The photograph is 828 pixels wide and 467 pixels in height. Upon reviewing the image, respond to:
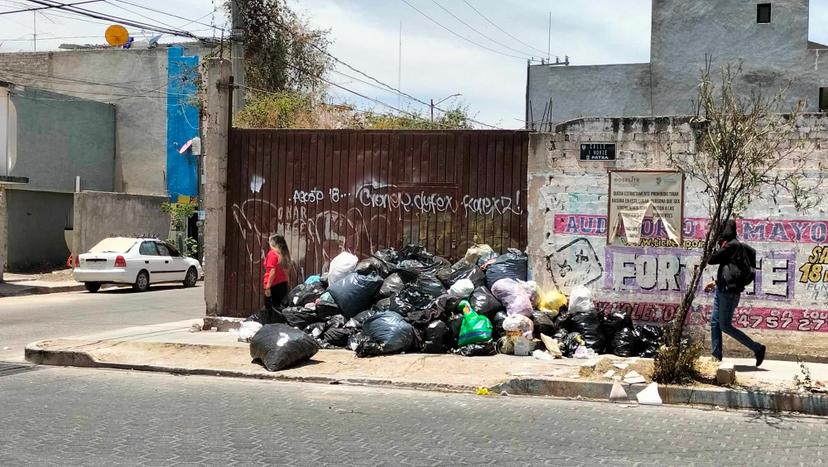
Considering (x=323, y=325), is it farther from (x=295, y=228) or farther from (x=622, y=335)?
(x=622, y=335)

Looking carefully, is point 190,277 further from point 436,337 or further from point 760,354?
point 760,354

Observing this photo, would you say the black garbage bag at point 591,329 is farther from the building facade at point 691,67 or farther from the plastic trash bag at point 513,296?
the building facade at point 691,67

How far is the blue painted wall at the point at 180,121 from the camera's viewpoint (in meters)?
30.0

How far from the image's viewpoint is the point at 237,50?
27531 mm

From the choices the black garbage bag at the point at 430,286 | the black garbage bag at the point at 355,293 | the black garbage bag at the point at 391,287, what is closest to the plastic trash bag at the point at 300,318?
the black garbage bag at the point at 355,293

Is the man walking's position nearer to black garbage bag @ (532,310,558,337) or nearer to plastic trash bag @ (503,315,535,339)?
black garbage bag @ (532,310,558,337)

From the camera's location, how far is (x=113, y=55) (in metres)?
30.9

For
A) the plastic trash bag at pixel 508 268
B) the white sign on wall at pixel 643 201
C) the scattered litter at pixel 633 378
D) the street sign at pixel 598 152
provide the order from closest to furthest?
the scattered litter at pixel 633 378 < the white sign on wall at pixel 643 201 < the street sign at pixel 598 152 < the plastic trash bag at pixel 508 268

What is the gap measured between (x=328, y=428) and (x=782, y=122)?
648 cm

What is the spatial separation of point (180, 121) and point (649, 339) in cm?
2461

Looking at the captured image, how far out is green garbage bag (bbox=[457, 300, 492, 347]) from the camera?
380 inches

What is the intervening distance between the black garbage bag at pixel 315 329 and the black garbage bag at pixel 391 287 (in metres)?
0.93

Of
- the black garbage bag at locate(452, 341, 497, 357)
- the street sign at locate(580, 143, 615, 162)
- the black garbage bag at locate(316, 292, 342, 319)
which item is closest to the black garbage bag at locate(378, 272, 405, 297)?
the black garbage bag at locate(316, 292, 342, 319)

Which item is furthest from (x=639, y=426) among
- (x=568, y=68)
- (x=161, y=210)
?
(x=161, y=210)
